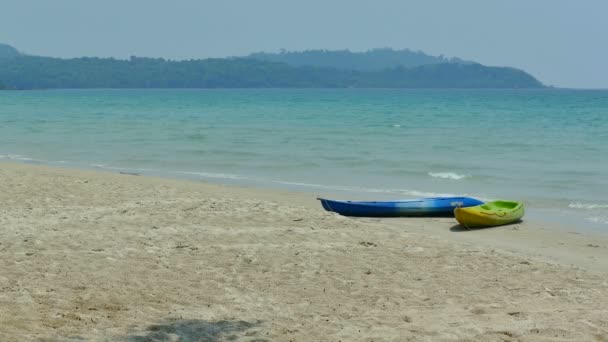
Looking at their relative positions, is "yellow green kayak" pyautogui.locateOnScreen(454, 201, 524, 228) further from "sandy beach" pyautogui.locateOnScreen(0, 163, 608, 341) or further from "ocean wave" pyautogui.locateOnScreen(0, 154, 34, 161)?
"ocean wave" pyautogui.locateOnScreen(0, 154, 34, 161)

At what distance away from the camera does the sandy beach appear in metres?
6.79

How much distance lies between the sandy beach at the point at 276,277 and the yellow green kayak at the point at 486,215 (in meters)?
0.25

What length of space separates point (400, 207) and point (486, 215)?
1596mm

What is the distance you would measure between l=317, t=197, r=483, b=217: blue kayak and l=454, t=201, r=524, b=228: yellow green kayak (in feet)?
2.22

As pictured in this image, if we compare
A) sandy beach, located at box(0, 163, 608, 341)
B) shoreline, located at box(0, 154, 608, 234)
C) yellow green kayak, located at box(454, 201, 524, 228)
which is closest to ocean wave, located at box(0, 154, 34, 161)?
shoreline, located at box(0, 154, 608, 234)

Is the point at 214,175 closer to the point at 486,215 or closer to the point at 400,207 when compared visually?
the point at 400,207

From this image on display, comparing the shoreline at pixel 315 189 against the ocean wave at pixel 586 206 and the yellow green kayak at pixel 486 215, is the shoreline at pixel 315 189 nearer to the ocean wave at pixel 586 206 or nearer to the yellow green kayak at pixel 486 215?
the ocean wave at pixel 586 206

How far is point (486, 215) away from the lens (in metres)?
13.5

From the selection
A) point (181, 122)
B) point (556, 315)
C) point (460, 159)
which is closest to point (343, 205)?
point (556, 315)

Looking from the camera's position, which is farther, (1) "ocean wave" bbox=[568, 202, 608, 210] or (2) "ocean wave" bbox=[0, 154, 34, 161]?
(2) "ocean wave" bbox=[0, 154, 34, 161]

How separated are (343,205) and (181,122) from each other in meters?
35.0

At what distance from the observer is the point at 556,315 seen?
7359 millimetres

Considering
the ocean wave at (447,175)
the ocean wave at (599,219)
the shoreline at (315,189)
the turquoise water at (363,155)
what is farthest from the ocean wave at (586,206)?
the ocean wave at (447,175)

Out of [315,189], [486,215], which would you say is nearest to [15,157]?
[315,189]
